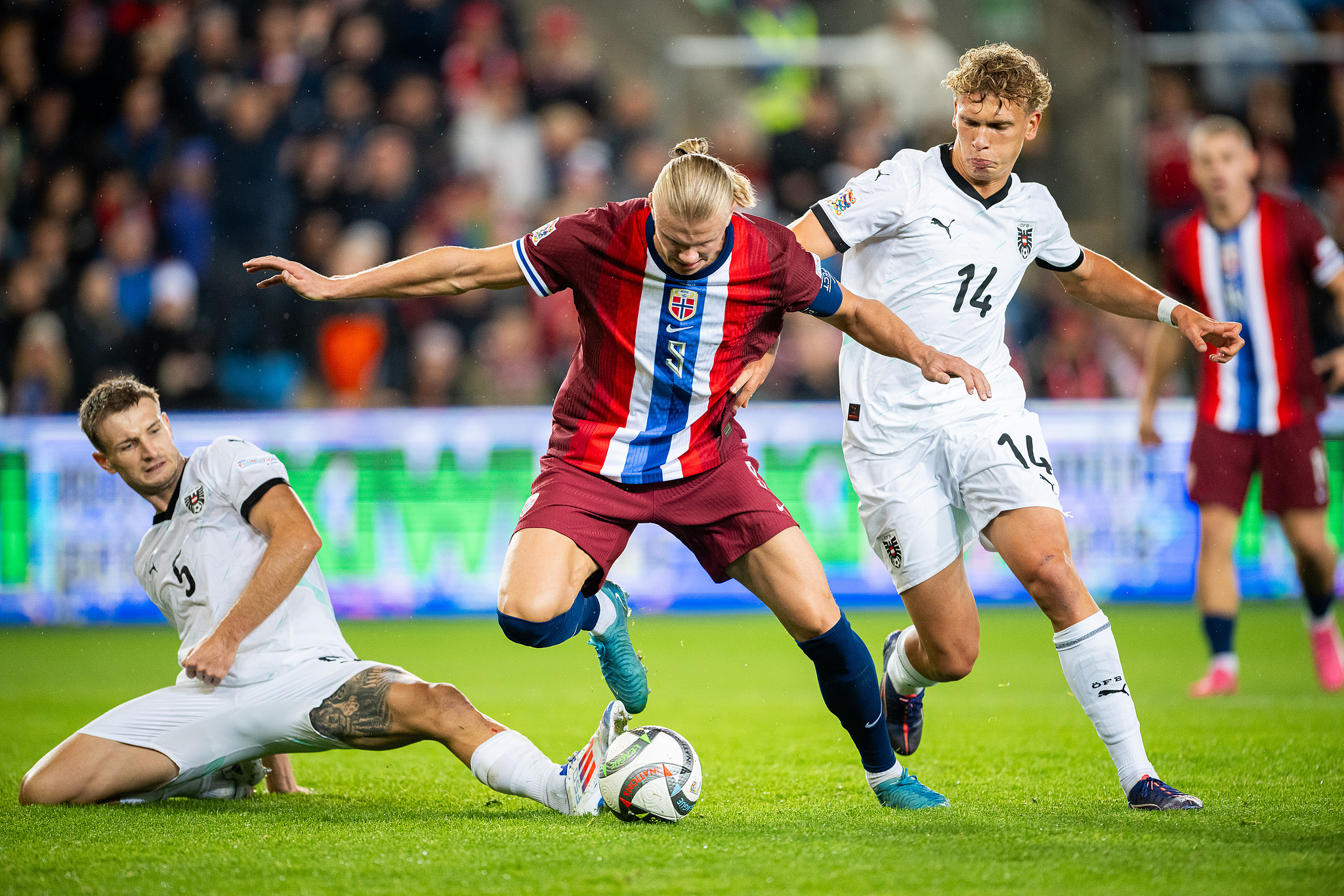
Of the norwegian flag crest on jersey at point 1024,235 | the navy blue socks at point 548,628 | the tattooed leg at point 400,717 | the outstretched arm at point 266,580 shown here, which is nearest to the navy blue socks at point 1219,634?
Answer: the norwegian flag crest on jersey at point 1024,235

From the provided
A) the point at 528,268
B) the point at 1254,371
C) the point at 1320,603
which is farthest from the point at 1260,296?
the point at 528,268

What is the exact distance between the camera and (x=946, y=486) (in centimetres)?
461

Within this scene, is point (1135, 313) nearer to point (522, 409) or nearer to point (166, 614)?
point (166, 614)

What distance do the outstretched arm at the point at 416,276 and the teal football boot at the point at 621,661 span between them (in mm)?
1136

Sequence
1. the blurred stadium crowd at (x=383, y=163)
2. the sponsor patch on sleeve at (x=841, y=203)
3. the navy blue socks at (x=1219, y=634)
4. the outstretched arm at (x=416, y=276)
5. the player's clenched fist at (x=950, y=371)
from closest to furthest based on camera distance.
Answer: the outstretched arm at (x=416, y=276), the player's clenched fist at (x=950, y=371), the sponsor patch on sleeve at (x=841, y=203), the navy blue socks at (x=1219, y=634), the blurred stadium crowd at (x=383, y=163)

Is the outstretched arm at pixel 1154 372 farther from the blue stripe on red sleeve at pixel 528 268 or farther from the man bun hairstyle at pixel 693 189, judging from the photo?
the blue stripe on red sleeve at pixel 528 268

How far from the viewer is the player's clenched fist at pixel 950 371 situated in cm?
404

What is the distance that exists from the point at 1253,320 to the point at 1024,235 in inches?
118

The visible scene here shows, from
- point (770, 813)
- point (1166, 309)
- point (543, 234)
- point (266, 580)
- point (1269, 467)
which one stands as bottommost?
point (770, 813)

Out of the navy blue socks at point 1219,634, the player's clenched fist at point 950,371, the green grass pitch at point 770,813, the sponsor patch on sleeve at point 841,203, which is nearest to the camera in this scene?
the green grass pitch at point 770,813

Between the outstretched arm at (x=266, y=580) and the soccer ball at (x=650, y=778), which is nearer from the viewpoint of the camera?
the soccer ball at (x=650, y=778)

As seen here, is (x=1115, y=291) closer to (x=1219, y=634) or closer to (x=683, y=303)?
(x=683, y=303)

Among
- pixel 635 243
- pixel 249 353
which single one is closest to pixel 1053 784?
pixel 635 243

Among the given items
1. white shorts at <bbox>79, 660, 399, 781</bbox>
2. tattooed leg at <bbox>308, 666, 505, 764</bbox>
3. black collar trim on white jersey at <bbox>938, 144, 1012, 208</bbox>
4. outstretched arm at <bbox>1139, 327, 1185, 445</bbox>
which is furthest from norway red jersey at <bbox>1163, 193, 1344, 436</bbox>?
white shorts at <bbox>79, 660, 399, 781</bbox>
